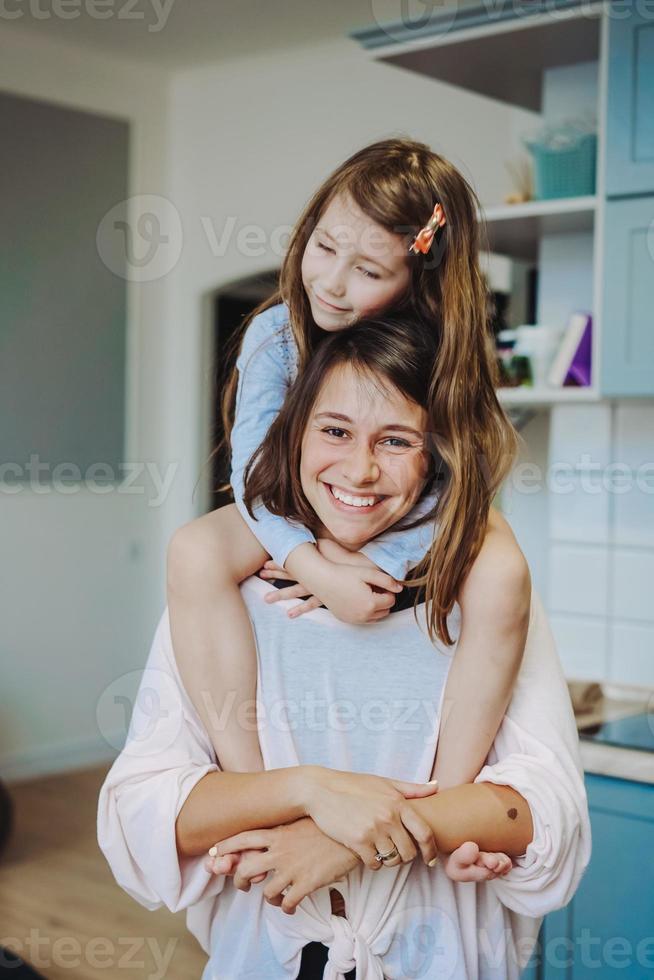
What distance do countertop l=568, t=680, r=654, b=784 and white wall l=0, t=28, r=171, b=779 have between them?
8.62ft

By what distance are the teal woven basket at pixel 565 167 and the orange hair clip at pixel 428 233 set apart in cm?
150

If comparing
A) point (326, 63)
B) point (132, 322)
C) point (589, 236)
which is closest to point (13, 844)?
point (132, 322)

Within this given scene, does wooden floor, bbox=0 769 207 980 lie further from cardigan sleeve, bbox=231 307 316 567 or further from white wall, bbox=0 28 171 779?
cardigan sleeve, bbox=231 307 316 567

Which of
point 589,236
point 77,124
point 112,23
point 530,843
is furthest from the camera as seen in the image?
point 77,124

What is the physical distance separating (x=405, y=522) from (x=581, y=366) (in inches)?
59.9

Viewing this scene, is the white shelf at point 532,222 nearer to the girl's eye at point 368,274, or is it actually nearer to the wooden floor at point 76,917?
the girl's eye at point 368,274

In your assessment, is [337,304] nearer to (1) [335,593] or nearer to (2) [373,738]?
(1) [335,593]

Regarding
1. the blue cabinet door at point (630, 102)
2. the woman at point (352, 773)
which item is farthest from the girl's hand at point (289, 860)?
the blue cabinet door at point (630, 102)

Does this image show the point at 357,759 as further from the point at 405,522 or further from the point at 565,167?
the point at 565,167

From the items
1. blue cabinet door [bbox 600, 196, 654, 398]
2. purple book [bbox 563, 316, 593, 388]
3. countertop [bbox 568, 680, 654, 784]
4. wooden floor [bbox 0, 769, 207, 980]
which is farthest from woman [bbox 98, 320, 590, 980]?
wooden floor [bbox 0, 769, 207, 980]

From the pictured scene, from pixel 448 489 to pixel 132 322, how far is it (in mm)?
4107

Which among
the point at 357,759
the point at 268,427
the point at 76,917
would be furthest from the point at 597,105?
the point at 76,917

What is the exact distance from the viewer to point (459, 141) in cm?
425

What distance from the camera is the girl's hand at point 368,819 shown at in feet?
3.73
